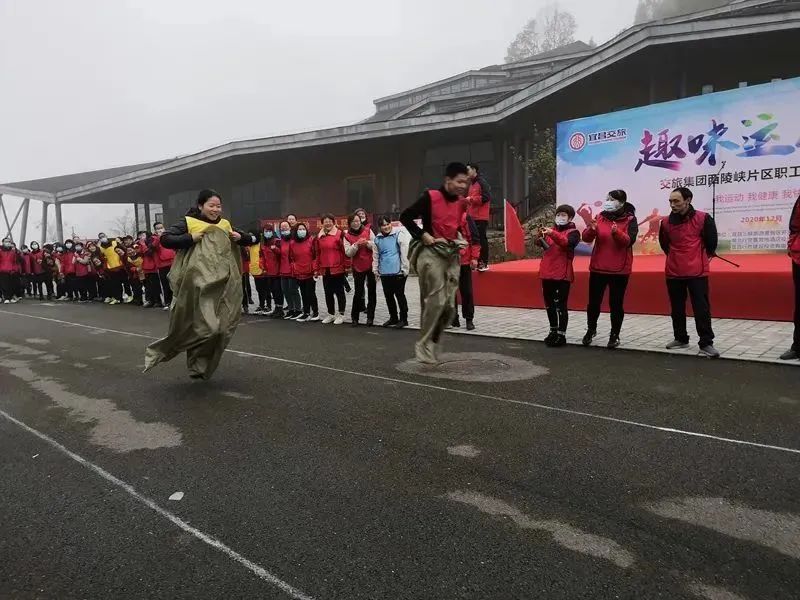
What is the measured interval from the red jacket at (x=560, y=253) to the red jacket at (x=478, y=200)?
1743 mm

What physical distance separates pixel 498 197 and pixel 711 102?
1199 centimetres

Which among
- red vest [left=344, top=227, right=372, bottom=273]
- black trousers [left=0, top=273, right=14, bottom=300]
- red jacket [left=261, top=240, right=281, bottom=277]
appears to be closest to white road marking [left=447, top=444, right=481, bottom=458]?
red vest [left=344, top=227, right=372, bottom=273]

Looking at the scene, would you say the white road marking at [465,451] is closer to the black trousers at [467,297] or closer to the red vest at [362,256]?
the black trousers at [467,297]

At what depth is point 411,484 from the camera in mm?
3416

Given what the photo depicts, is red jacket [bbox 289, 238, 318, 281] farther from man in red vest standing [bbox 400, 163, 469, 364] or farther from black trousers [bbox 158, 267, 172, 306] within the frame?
black trousers [bbox 158, 267, 172, 306]

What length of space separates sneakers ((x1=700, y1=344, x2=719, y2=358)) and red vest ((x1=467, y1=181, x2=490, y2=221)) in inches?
147

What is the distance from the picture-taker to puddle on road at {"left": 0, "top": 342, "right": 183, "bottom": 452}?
430 cm

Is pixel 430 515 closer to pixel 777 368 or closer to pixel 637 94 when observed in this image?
pixel 777 368

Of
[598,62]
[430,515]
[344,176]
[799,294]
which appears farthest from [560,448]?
[344,176]

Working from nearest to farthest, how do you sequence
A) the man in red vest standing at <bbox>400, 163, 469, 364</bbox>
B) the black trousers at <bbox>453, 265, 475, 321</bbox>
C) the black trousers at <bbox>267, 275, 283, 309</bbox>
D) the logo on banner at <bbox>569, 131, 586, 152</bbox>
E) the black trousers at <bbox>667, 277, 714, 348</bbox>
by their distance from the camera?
the man in red vest standing at <bbox>400, 163, 469, 364</bbox> < the black trousers at <bbox>667, 277, 714, 348</bbox> < the black trousers at <bbox>453, 265, 475, 321</bbox> < the black trousers at <bbox>267, 275, 283, 309</bbox> < the logo on banner at <bbox>569, 131, 586, 152</bbox>

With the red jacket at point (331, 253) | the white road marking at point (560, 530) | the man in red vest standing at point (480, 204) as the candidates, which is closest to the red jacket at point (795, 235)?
the man in red vest standing at point (480, 204)

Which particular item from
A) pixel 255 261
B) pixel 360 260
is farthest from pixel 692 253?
pixel 255 261

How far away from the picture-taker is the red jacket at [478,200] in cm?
896

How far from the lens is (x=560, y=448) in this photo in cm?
391
